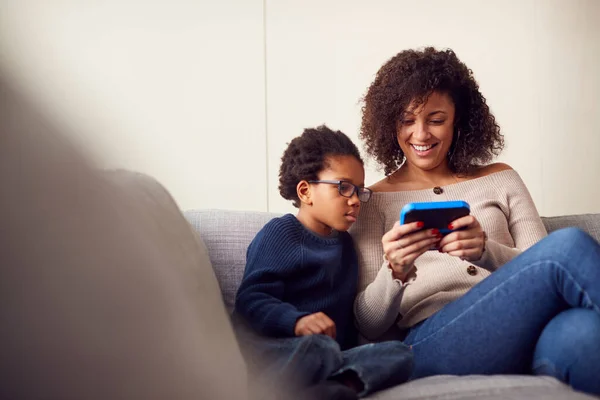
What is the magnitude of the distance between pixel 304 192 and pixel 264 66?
3.97ft

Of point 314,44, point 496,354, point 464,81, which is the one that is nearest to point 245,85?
point 314,44

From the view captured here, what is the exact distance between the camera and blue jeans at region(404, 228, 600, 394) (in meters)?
1.05

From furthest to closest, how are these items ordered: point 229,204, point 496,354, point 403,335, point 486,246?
point 229,204, point 403,335, point 486,246, point 496,354

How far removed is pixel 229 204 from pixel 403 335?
1180 mm

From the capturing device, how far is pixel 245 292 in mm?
1240

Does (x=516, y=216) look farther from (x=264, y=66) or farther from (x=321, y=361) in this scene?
(x=264, y=66)

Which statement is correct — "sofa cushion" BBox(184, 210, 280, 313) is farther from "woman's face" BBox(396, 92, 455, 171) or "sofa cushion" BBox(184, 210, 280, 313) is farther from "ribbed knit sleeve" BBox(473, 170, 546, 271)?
"ribbed knit sleeve" BBox(473, 170, 546, 271)

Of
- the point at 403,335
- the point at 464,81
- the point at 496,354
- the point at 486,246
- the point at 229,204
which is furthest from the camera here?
the point at 229,204

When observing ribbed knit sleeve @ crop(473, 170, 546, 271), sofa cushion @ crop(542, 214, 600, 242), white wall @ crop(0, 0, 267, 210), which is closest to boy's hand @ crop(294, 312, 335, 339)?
ribbed knit sleeve @ crop(473, 170, 546, 271)

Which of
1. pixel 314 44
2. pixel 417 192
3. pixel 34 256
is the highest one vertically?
pixel 314 44

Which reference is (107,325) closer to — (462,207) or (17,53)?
(17,53)

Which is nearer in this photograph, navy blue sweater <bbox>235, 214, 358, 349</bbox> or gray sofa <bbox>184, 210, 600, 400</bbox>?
gray sofa <bbox>184, 210, 600, 400</bbox>

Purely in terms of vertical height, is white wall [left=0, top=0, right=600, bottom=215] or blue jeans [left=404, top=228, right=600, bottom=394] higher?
white wall [left=0, top=0, right=600, bottom=215]

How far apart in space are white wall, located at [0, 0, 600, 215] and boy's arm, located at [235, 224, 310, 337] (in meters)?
1.09
